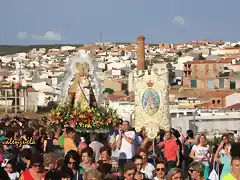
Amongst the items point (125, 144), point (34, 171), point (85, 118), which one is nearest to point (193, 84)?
point (85, 118)

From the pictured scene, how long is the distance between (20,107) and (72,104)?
3482 cm

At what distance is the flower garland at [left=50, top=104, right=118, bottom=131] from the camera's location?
14375 mm

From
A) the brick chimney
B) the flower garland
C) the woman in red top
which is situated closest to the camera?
the woman in red top

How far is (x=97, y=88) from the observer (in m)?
16.5

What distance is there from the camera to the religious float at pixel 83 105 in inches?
569

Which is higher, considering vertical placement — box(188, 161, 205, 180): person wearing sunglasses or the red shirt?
box(188, 161, 205, 180): person wearing sunglasses

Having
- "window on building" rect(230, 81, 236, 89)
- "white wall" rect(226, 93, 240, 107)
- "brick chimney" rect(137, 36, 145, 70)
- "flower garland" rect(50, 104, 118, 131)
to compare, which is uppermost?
"brick chimney" rect(137, 36, 145, 70)

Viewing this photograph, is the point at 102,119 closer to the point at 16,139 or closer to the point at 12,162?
the point at 16,139

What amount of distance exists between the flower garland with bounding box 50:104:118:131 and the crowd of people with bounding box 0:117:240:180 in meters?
0.19

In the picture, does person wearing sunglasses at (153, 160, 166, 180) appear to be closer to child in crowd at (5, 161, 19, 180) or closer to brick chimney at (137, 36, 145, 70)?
child in crowd at (5, 161, 19, 180)

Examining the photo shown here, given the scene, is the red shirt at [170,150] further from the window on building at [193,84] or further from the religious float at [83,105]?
the window on building at [193,84]

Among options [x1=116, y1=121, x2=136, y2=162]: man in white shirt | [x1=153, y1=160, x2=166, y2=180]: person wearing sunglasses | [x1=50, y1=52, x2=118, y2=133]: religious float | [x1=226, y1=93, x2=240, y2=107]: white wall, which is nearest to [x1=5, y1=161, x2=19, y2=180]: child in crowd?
[x1=153, y1=160, x2=166, y2=180]: person wearing sunglasses

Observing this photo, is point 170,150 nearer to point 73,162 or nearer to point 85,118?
point 85,118

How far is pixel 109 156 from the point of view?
912cm
